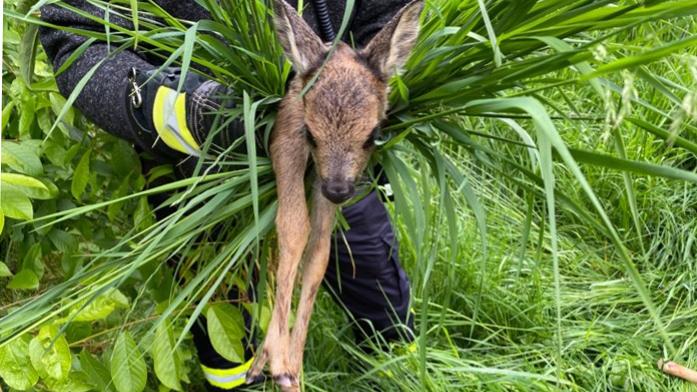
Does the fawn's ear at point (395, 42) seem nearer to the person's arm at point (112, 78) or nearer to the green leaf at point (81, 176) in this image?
the person's arm at point (112, 78)

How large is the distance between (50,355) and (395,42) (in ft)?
2.51

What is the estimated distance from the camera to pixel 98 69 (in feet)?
5.01

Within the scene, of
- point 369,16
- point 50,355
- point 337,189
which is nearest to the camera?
point 337,189

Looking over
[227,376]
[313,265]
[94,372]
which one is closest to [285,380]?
[313,265]

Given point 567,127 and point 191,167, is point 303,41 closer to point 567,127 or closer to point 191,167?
point 191,167

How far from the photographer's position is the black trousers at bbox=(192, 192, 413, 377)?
1929 millimetres

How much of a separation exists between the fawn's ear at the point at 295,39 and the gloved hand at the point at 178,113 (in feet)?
0.50

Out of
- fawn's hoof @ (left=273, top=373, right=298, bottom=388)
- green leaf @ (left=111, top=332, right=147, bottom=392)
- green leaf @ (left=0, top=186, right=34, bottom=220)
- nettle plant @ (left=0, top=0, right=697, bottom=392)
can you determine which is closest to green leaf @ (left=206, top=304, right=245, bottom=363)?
nettle plant @ (left=0, top=0, right=697, bottom=392)

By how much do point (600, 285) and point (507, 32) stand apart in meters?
1.27

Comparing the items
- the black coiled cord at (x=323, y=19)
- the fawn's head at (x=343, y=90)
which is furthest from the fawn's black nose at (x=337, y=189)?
the black coiled cord at (x=323, y=19)

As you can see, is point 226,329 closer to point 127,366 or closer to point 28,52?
point 127,366

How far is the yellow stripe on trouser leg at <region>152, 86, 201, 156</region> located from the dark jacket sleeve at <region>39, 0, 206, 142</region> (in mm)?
115

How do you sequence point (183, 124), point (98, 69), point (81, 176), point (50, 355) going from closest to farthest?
1. point (183, 124)
2. point (50, 355)
3. point (98, 69)
4. point (81, 176)

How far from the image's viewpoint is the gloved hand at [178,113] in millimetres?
1271
